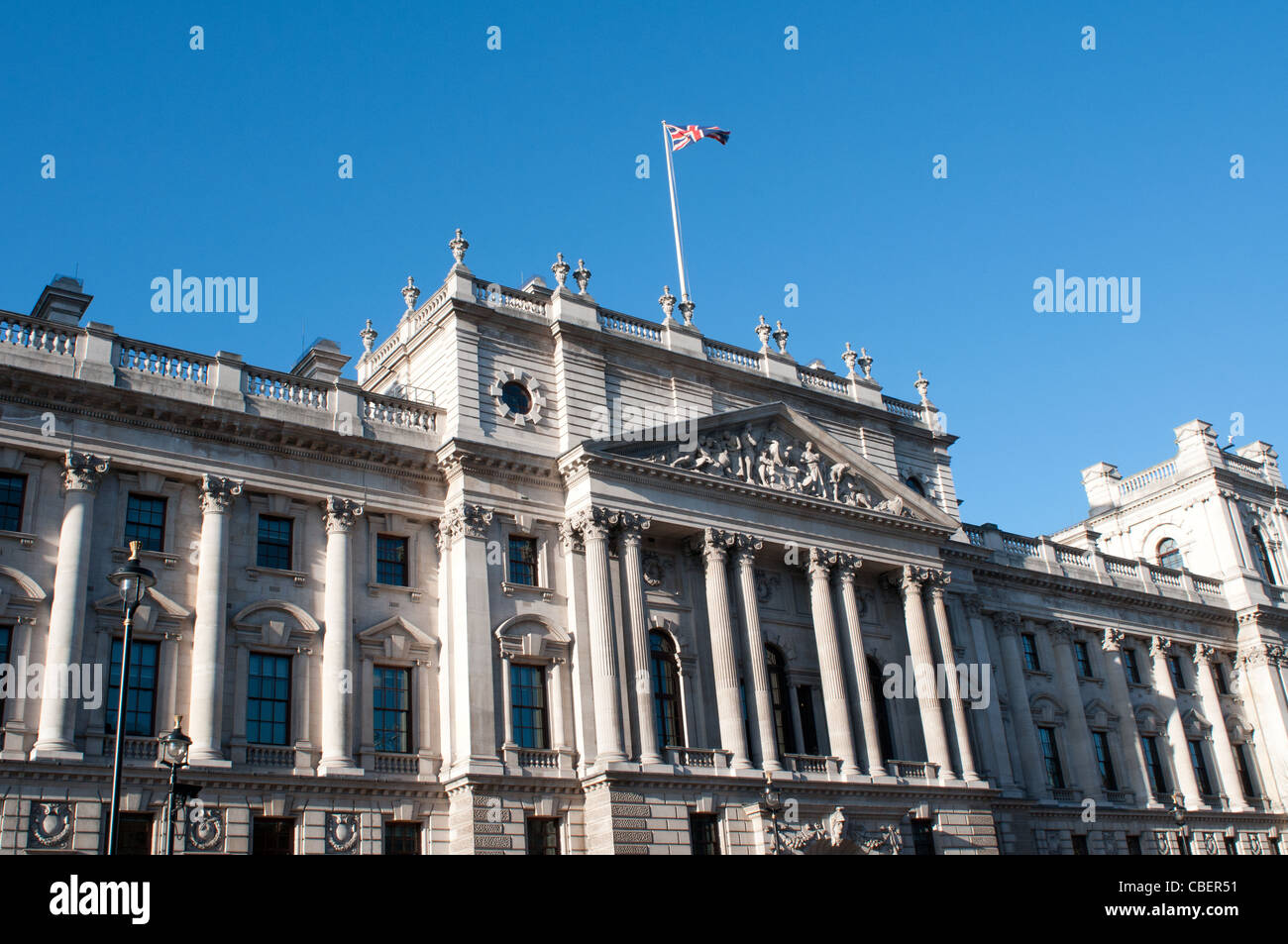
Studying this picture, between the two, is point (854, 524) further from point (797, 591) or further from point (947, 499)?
point (947, 499)

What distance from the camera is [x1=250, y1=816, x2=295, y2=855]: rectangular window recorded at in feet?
96.1

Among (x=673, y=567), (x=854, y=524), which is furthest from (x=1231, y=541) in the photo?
(x=673, y=567)

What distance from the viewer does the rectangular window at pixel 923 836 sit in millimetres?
37719

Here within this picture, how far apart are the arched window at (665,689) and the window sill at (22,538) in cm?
1657

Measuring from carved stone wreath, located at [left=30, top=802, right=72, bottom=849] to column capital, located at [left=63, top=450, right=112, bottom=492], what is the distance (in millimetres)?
7434

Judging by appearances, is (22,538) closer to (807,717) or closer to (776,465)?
(776,465)

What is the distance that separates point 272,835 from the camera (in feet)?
97.0

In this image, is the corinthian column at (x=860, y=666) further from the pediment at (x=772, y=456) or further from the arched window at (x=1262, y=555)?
the arched window at (x=1262, y=555)

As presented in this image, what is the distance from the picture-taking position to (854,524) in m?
41.5

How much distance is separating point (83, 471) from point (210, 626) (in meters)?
4.82

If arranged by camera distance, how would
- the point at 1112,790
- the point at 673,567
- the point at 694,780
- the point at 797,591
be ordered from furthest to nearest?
the point at 1112,790 < the point at 797,591 < the point at 673,567 < the point at 694,780

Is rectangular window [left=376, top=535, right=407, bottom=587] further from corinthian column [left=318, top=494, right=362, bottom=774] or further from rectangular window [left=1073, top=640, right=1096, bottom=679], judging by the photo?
rectangular window [left=1073, top=640, right=1096, bottom=679]

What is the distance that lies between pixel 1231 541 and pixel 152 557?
4861 cm

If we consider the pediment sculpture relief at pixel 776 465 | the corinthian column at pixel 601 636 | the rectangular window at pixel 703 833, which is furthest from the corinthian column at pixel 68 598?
the pediment sculpture relief at pixel 776 465
